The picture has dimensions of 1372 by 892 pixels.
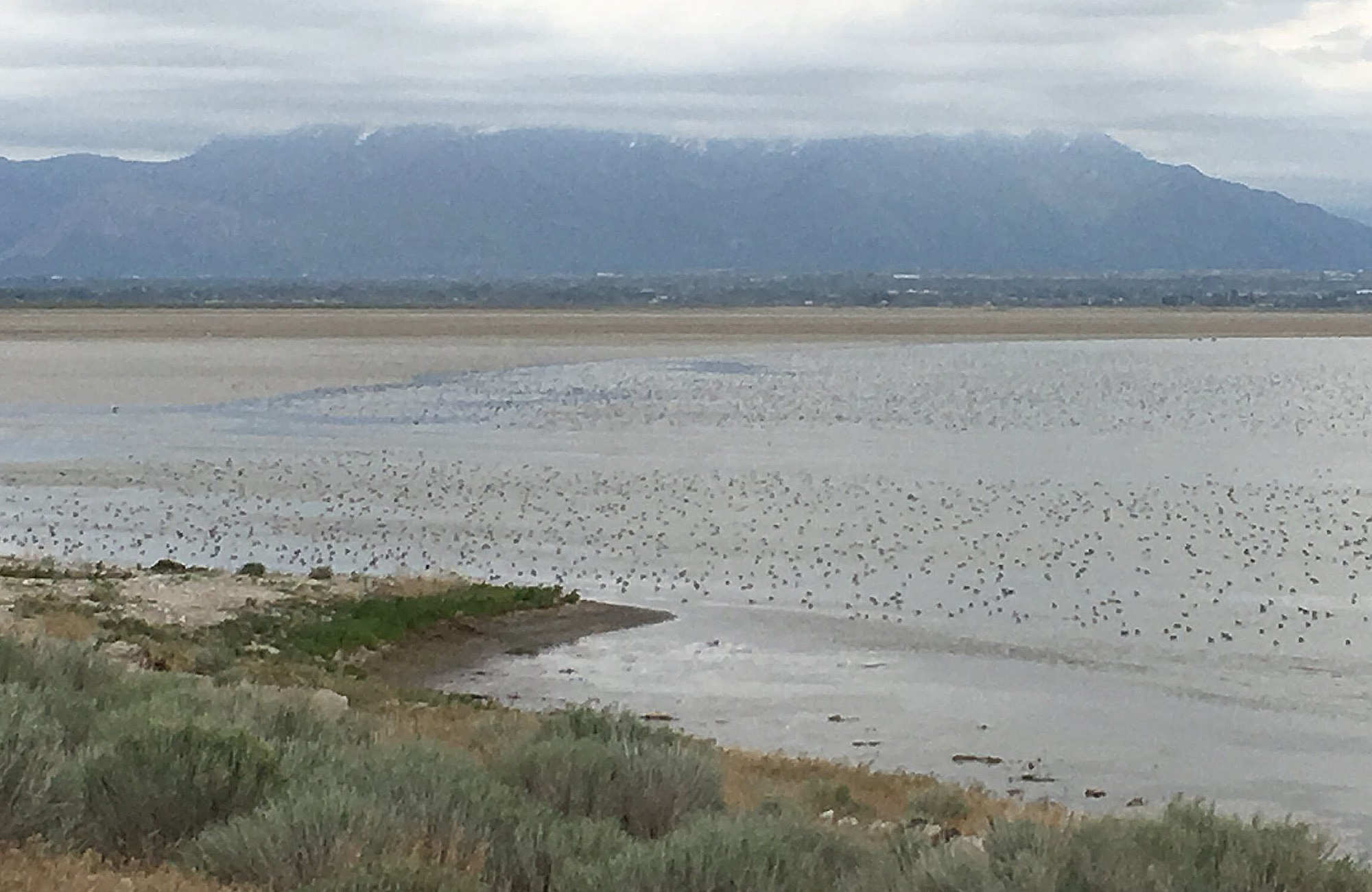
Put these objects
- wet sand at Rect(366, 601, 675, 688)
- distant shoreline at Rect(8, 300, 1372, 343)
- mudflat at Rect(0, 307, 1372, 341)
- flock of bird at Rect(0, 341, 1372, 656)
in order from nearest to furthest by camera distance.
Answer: wet sand at Rect(366, 601, 675, 688)
flock of bird at Rect(0, 341, 1372, 656)
distant shoreline at Rect(8, 300, 1372, 343)
mudflat at Rect(0, 307, 1372, 341)

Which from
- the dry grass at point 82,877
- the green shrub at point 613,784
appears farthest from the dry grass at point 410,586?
the dry grass at point 82,877

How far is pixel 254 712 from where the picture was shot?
941cm

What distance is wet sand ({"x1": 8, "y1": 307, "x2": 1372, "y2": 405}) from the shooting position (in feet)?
183

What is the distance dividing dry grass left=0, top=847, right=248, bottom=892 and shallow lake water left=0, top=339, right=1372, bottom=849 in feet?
27.9

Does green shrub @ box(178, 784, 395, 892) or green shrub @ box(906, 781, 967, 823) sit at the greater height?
green shrub @ box(178, 784, 395, 892)

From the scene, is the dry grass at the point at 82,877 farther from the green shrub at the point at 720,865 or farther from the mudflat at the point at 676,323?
the mudflat at the point at 676,323

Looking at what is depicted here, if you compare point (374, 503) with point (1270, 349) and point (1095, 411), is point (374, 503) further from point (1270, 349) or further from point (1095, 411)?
point (1270, 349)

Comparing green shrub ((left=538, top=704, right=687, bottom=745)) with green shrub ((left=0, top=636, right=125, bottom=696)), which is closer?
green shrub ((left=538, top=704, right=687, bottom=745))

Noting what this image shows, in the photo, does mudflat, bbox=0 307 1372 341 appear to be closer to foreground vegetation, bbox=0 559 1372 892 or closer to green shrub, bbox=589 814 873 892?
foreground vegetation, bbox=0 559 1372 892

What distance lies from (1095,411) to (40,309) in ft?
294

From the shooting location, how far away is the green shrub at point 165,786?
6.82m

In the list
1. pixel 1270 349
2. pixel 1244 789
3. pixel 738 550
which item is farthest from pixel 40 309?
pixel 1244 789

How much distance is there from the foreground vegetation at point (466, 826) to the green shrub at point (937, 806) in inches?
37.3

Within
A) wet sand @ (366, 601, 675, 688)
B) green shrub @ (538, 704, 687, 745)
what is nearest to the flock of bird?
wet sand @ (366, 601, 675, 688)
